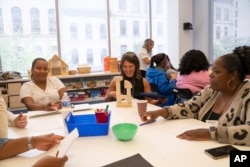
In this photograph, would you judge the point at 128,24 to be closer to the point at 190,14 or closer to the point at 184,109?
the point at 190,14

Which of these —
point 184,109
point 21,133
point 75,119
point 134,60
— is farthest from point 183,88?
point 21,133

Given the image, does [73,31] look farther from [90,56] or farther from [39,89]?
[39,89]

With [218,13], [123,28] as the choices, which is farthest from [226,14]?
[123,28]

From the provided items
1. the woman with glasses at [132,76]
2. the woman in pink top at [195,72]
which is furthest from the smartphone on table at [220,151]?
the woman in pink top at [195,72]

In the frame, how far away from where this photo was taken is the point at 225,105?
4.93 ft

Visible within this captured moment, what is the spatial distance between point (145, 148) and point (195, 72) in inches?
79.3

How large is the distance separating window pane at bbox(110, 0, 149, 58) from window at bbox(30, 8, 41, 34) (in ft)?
5.12

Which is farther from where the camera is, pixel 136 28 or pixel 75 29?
pixel 136 28

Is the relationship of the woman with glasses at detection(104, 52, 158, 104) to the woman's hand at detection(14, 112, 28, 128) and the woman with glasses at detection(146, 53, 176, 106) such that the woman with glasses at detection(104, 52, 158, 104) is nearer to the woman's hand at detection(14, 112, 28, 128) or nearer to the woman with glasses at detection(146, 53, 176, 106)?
the woman with glasses at detection(146, 53, 176, 106)

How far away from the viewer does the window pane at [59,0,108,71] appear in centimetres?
496

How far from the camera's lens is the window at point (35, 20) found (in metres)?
4.69

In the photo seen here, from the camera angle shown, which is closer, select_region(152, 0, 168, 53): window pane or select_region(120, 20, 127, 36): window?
select_region(120, 20, 127, 36): window

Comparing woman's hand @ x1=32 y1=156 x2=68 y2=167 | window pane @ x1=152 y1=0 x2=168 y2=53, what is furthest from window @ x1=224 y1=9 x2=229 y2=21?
woman's hand @ x1=32 y1=156 x2=68 y2=167

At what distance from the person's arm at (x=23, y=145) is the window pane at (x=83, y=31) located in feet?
13.1
